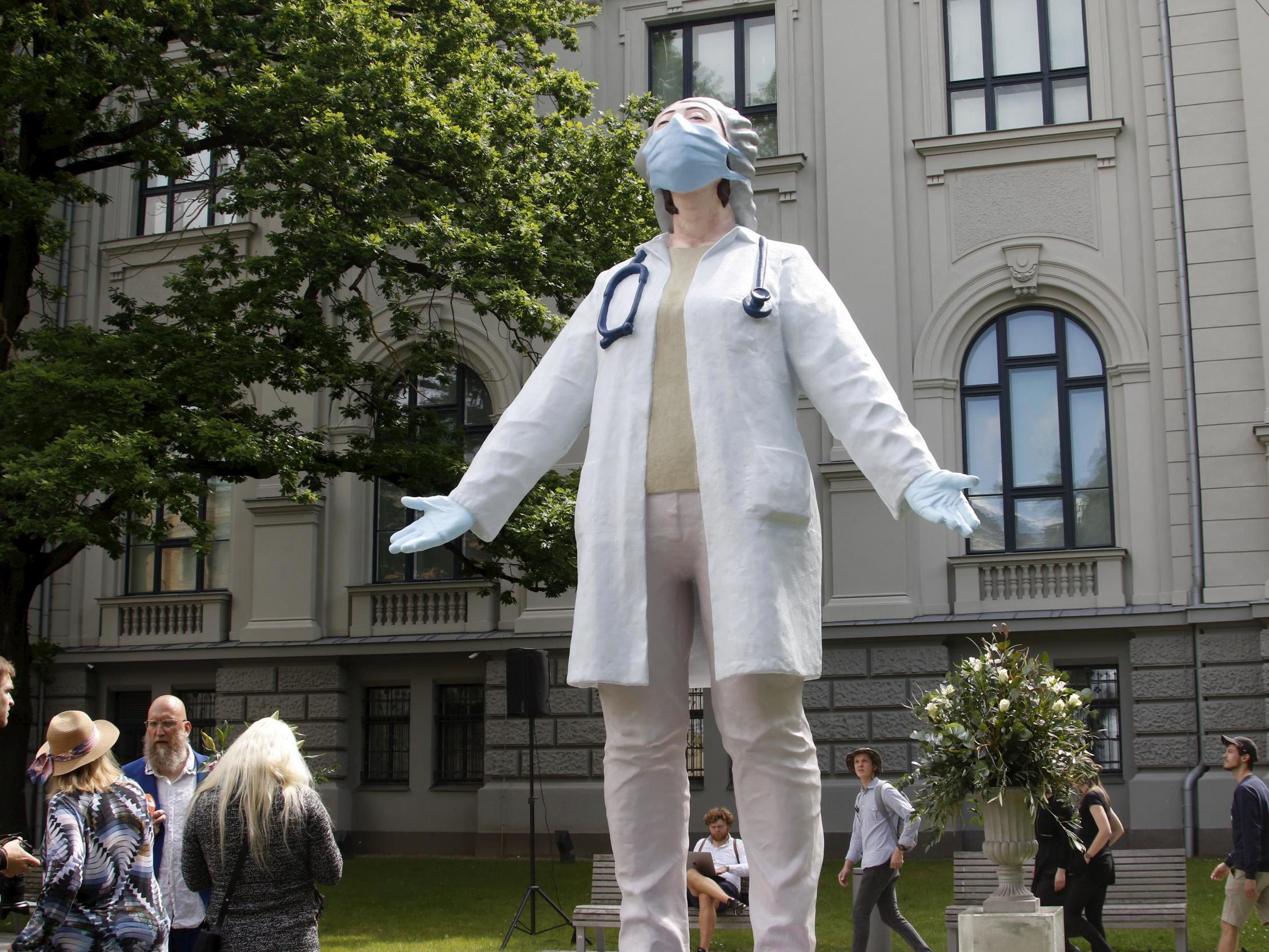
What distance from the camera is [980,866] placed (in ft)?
40.3

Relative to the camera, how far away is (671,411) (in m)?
4.43

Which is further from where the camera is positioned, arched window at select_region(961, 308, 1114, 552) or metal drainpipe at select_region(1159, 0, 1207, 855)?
arched window at select_region(961, 308, 1114, 552)

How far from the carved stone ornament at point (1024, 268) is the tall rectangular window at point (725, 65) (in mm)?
4028

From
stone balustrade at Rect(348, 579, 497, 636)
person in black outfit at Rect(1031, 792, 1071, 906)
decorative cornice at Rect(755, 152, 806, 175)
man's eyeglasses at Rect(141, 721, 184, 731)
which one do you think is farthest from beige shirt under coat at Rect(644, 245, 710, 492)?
stone balustrade at Rect(348, 579, 497, 636)

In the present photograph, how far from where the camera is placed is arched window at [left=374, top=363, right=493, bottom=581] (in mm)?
22953

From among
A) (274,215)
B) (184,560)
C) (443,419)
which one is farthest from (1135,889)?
(184,560)

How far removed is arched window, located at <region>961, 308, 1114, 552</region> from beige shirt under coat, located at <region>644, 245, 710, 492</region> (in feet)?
52.2

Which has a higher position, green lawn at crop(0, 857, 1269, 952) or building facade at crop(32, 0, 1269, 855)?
building facade at crop(32, 0, 1269, 855)

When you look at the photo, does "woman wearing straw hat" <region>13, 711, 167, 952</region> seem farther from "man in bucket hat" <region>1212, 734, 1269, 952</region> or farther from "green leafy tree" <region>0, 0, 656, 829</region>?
"green leafy tree" <region>0, 0, 656, 829</region>

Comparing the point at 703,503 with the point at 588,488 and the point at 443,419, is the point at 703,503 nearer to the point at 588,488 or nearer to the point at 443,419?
the point at 588,488

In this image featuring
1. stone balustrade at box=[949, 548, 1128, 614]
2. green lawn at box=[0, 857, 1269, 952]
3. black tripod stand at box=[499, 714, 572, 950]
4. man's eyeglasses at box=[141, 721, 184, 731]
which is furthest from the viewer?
stone balustrade at box=[949, 548, 1128, 614]

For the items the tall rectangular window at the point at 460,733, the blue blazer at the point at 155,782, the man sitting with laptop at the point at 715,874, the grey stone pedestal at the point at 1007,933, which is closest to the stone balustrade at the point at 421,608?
the tall rectangular window at the point at 460,733

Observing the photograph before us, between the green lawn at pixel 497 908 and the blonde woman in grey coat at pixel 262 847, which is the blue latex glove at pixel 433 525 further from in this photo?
the green lawn at pixel 497 908

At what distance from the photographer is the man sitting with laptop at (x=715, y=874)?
11445mm
